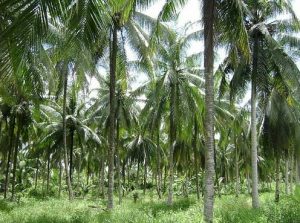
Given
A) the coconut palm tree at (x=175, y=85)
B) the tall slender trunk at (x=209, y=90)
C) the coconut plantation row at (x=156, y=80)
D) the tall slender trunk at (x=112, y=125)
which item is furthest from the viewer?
the coconut palm tree at (x=175, y=85)

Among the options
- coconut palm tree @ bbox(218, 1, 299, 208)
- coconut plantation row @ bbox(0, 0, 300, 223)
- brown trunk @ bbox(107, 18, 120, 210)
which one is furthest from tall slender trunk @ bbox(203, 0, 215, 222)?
brown trunk @ bbox(107, 18, 120, 210)

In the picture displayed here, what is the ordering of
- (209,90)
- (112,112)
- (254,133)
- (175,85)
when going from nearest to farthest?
(209,90)
(254,133)
(112,112)
(175,85)

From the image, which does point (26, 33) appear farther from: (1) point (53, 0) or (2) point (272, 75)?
(2) point (272, 75)

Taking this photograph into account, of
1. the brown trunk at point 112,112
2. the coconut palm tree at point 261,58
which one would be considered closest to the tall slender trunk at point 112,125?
the brown trunk at point 112,112

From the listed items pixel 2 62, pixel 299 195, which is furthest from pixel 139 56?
pixel 2 62

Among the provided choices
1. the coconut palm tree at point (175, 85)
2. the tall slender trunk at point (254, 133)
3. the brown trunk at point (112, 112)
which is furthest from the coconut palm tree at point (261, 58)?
the brown trunk at point (112, 112)

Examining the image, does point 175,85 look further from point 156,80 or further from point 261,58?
point 261,58

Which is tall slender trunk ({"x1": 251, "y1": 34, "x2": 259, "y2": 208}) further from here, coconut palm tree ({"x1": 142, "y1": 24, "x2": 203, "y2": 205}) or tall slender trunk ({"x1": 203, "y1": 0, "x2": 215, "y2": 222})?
tall slender trunk ({"x1": 203, "y1": 0, "x2": 215, "y2": 222})

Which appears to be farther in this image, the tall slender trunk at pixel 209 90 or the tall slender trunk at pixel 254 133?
the tall slender trunk at pixel 254 133

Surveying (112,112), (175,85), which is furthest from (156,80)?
(112,112)

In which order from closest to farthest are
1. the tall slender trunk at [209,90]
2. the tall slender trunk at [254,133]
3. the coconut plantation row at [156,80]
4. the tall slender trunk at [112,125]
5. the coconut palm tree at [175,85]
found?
the coconut plantation row at [156,80]
the tall slender trunk at [209,90]
the tall slender trunk at [112,125]
the tall slender trunk at [254,133]
the coconut palm tree at [175,85]

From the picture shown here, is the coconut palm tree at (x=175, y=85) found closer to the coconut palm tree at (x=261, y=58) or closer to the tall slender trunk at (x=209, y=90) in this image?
the coconut palm tree at (x=261, y=58)

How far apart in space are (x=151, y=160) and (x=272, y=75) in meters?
21.3

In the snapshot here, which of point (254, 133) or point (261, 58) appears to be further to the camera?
point (261, 58)
